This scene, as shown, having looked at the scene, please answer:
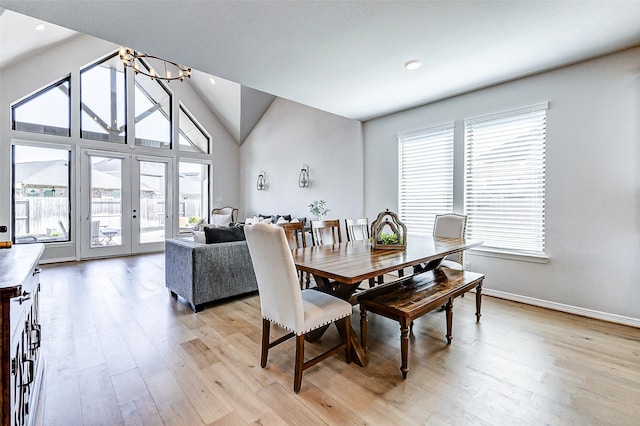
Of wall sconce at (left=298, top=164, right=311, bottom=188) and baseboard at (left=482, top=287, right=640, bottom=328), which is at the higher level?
wall sconce at (left=298, top=164, right=311, bottom=188)

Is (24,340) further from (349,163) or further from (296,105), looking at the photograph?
(296,105)

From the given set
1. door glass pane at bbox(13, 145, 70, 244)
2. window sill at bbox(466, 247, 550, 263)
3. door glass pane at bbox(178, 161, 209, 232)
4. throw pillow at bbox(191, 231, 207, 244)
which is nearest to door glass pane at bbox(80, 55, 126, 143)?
door glass pane at bbox(13, 145, 70, 244)

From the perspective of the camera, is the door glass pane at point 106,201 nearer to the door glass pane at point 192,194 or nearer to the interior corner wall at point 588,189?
the door glass pane at point 192,194

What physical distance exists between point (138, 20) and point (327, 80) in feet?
6.11

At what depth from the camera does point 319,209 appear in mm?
5703

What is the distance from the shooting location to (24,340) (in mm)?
1330

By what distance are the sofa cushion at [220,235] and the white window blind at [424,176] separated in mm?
2505

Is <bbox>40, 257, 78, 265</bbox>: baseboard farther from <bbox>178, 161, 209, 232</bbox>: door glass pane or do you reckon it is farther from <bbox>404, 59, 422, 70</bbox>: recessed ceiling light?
<bbox>404, 59, 422, 70</bbox>: recessed ceiling light

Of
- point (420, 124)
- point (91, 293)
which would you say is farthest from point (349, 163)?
point (91, 293)

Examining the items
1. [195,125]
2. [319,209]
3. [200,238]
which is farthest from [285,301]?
[195,125]

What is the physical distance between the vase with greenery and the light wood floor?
278 centimetres

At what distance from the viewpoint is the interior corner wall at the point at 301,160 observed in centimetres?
518

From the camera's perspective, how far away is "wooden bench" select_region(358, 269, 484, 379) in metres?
1.92

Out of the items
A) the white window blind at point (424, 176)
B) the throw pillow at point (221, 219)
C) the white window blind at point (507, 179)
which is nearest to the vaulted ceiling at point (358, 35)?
the white window blind at point (507, 179)
